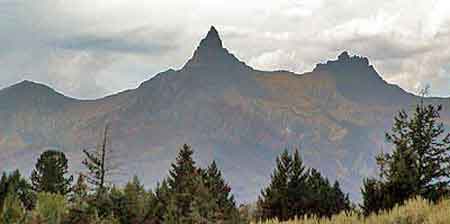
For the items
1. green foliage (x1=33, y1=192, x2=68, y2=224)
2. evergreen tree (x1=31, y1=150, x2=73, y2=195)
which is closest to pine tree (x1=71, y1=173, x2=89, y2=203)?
green foliage (x1=33, y1=192, x2=68, y2=224)

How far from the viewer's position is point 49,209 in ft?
51.2

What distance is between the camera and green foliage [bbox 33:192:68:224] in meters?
15.2

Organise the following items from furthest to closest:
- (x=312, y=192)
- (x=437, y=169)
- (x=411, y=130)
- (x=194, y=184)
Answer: (x=312, y=192), (x=411, y=130), (x=437, y=169), (x=194, y=184)

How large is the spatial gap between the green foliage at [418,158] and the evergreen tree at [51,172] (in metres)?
30.6

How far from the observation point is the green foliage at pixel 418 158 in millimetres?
21266

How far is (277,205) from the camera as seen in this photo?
36.3 m

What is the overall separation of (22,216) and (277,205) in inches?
1011

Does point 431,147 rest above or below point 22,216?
above

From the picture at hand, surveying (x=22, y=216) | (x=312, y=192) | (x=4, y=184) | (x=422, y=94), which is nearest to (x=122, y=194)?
(x=22, y=216)

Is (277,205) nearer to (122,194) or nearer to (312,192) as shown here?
(312,192)

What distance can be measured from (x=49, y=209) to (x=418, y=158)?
1260 centimetres

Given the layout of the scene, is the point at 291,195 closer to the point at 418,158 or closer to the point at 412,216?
the point at 418,158

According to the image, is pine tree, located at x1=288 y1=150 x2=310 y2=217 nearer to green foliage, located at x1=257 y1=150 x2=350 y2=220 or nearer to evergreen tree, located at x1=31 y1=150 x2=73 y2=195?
green foliage, located at x1=257 y1=150 x2=350 y2=220

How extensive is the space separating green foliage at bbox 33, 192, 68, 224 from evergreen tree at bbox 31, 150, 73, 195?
35408 millimetres
